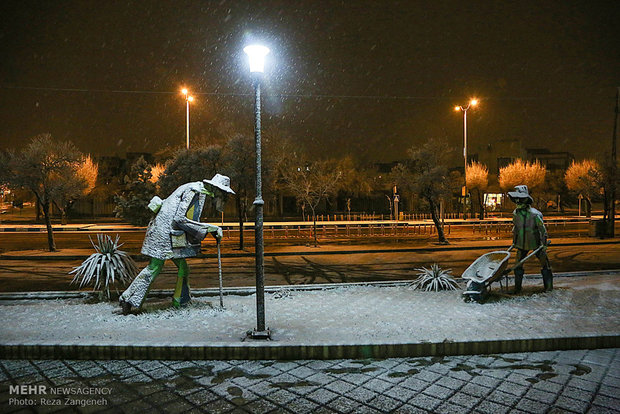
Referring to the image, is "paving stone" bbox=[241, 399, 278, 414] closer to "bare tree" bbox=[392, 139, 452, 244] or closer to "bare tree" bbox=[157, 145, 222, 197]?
"bare tree" bbox=[392, 139, 452, 244]

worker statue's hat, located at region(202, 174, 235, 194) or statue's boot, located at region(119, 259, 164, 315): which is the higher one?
worker statue's hat, located at region(202, 174, 235, 194)

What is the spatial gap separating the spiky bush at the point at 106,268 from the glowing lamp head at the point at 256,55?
13.1 feet

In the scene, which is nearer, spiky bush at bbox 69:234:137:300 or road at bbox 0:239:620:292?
spiky bush at bbox 69:234:137:300

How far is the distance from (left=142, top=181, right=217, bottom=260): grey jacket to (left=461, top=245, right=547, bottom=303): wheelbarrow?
4.50 meters

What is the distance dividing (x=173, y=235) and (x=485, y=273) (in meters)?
5.54

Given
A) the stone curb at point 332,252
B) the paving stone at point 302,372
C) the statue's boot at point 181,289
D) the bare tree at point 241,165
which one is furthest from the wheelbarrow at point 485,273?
the bare tree at point 241,165

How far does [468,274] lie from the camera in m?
8.11

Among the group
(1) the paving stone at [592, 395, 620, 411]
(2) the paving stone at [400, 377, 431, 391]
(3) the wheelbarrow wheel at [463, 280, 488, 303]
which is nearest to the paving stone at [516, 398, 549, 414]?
(1) the paving stone at [592, 395, 620, 411]

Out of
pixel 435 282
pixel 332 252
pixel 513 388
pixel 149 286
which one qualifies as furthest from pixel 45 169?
pixel 513 388

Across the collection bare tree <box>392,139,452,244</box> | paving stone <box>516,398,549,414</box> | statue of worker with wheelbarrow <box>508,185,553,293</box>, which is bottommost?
paving stone <box>516,398,549,414</box>

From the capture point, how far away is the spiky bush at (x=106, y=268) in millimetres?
7629

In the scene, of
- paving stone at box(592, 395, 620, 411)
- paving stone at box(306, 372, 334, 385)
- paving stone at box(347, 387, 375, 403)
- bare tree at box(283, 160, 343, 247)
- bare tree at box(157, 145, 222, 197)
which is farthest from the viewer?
bare tree at box(283, 160, 343, 247)

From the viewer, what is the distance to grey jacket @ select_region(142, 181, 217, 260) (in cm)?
685

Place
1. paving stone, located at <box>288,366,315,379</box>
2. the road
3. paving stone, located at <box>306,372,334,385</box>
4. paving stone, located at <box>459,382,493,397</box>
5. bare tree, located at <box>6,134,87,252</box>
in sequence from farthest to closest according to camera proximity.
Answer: bare tree, located at <box>6,134,87,252</box> < the road < paving stone, located at <box>288,366,315,379</box> < paving stone, located at <box>306,372,334,385</box> < paving stone, located at <box>459,382,493,397</box>
